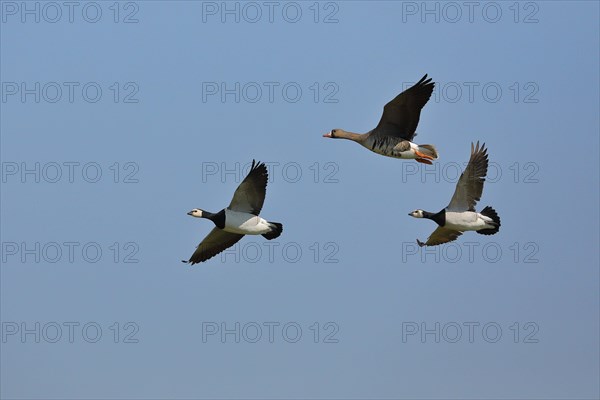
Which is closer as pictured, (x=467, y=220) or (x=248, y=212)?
(x=248, y=212)

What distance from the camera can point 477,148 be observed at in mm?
24672

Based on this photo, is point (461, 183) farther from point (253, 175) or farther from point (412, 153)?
point (253, 175)

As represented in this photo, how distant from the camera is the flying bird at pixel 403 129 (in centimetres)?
2236

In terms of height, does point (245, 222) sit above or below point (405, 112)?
below

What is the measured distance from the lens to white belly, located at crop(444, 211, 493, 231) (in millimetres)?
24172

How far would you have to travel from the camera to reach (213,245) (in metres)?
24.5

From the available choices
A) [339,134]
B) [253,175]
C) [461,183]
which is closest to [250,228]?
[253,175]

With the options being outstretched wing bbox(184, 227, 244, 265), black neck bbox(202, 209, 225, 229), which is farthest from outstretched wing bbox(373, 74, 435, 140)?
outstretched wing bbox(184, 227, 244, 265)

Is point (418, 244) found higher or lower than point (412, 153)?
lower

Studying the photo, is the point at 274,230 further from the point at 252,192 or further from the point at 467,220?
the point at 467,220

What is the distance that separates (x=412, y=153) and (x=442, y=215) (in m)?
1.77

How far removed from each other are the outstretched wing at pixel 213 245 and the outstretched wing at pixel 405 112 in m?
3.45

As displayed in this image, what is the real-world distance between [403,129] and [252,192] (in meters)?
2.87

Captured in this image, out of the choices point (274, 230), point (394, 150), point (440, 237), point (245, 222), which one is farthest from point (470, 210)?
point (245, 222)
